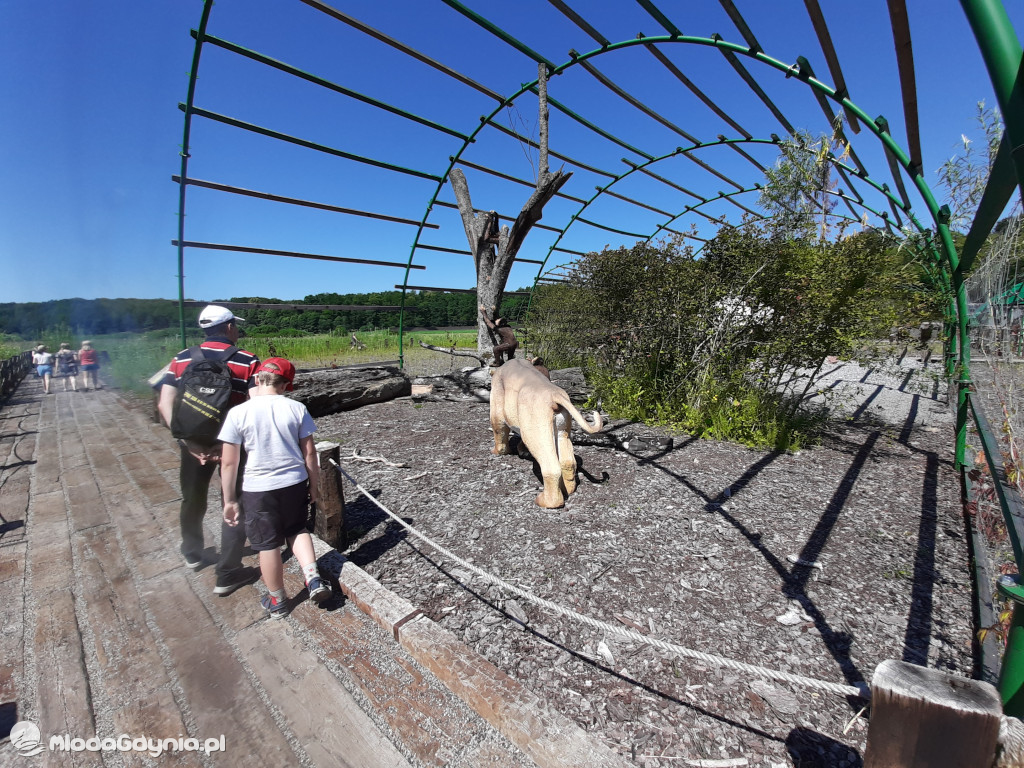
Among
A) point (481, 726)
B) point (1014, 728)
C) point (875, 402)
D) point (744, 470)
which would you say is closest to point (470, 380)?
point (744, 470)

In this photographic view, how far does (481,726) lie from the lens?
1.58 m

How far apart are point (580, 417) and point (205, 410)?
2377mm

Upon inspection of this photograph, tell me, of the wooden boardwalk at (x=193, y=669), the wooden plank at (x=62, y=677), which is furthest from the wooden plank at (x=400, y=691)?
the wooden plank at (x=62, y=677)

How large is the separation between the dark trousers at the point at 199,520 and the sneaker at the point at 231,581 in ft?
0.08

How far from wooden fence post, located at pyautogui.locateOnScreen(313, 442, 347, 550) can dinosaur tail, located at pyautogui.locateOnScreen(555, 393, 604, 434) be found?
65.4 inches

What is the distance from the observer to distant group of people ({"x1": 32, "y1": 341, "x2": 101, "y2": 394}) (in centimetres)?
991

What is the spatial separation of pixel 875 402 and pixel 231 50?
35.2 feet

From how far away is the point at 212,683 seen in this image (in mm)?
1754

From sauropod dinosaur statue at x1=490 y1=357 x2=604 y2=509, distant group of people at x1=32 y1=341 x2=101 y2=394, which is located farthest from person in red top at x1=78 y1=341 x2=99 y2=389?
sauropod dinosaur statue at x1=490 y1=357 x2=604 y2=509

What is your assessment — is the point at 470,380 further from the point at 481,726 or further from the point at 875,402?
the point at 875,402

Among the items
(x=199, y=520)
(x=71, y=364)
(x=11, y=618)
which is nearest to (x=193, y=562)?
(x=199, y=520)

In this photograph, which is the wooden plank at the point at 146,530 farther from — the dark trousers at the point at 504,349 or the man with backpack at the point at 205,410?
the dark trousers at the point at 504,349

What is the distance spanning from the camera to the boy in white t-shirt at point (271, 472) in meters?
2.06
